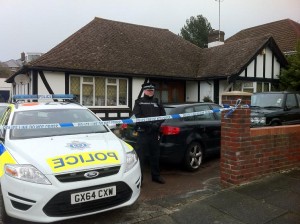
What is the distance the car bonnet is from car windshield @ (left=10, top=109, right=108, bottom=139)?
25 centimetres

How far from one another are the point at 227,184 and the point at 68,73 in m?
10.6

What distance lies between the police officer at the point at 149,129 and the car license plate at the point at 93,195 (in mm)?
1787

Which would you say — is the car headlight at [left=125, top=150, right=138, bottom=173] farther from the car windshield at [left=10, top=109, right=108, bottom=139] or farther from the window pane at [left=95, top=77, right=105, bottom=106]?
the window pane at [left=95, top=77, right=105, bottom=106]

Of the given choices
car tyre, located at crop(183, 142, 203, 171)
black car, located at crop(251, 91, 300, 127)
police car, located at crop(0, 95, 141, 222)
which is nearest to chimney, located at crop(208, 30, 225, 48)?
black car, located at crop(251, 91, 300, 127)

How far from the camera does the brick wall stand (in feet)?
16.0

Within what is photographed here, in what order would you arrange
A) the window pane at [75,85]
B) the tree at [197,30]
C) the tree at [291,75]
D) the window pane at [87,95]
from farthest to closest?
the tree at [197,30] < the tree at [291,75] < the window pane at [87,95] < the window pane at [75,85]

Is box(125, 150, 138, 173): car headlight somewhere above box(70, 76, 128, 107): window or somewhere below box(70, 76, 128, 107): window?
below

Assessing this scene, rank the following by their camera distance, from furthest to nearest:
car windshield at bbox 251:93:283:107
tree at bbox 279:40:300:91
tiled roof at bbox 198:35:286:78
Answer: tree at bbox 279:40:300:91 → tiled roof at bbox 198:35:286:78 → car windshield at bbox 251:93:283:107

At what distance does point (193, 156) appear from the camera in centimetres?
648

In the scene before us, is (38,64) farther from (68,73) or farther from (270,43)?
(270,43)

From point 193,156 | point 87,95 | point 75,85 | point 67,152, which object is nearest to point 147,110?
point 193,156

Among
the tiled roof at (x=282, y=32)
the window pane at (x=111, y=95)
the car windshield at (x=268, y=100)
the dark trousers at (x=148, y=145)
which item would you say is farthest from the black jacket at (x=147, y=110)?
the tiled roof at (x=282, y=32)

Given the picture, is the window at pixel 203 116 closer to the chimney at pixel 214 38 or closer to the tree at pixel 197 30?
Answer: the chimney at pixel 214 38

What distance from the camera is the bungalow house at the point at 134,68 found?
1388 cm
